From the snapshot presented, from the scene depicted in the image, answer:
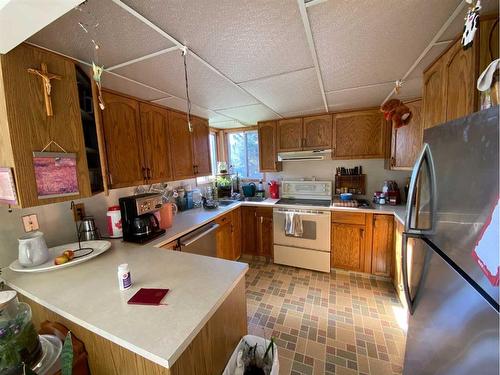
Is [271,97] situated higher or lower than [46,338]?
higher

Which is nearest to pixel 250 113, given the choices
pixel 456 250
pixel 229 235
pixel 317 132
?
pixel 317 132

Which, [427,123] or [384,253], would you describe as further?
[384,253]

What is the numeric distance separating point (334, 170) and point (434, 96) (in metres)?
1.79

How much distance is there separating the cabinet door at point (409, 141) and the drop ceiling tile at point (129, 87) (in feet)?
8.08

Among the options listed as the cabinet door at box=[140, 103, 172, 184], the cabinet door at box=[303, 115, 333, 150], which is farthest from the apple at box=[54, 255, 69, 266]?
the cabinet door at box=[303, 115, 333, 150]

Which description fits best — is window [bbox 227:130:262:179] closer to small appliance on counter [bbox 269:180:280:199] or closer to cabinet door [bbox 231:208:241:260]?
small appliance on counter [bbox 269:180:280:199]

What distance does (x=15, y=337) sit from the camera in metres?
0.71

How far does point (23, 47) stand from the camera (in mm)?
956

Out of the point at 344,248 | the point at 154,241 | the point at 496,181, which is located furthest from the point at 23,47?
the point at 344,248

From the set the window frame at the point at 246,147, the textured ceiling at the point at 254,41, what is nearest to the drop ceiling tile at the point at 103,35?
the textured ceiling at the point at 254,41

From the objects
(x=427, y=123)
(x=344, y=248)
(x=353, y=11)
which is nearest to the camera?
(x=353, y=11)

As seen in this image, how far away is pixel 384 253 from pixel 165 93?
2.93 metres

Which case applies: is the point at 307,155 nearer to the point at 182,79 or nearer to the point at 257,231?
the point at 257,231

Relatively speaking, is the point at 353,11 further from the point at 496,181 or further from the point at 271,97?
the point at 271,97
